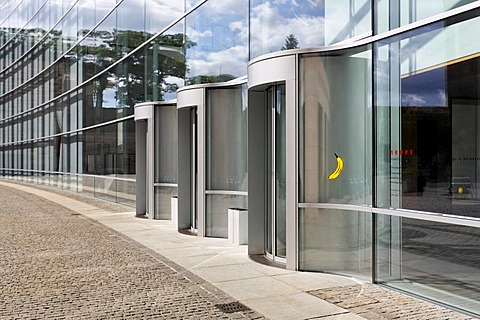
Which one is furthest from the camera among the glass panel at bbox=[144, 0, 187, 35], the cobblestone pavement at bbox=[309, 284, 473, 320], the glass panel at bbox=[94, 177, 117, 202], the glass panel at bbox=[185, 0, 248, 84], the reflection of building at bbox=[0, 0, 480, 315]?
the glass panel at bbox=[94, 177, 117, 202]

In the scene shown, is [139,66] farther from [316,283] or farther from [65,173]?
[316,283]

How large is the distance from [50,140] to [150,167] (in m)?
20.9

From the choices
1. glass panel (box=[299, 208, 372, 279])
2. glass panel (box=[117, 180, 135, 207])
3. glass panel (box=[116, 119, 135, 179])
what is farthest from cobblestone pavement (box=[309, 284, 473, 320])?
glass panel (box=[117, 180, 135, 207])

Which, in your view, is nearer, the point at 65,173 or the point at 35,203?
the point at 35,203

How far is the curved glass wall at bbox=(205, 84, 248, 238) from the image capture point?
1317 centimetres

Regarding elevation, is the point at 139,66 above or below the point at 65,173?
above

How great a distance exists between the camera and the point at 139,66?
849 inches

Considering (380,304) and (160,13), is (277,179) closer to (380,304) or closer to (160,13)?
(380,304)

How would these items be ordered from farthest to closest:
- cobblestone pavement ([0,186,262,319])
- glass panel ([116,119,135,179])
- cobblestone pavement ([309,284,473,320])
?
glass panel ([116,119,135,179]), cobblestone pavement ([0,186,262,319]), cobblestone pavement ([309,284,473,320])

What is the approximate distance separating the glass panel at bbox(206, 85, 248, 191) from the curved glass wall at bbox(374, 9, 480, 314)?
202 inches

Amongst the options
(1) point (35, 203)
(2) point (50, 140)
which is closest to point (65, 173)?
(2) point (50, 140)

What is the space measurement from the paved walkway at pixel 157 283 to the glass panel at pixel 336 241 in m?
0.26

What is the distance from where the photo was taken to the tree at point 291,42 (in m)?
11.3

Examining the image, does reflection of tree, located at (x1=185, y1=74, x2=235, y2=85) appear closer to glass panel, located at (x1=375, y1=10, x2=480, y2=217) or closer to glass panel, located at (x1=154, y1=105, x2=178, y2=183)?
glass panel, located at (x1=154, y1=105, x2=178, y2=183)
